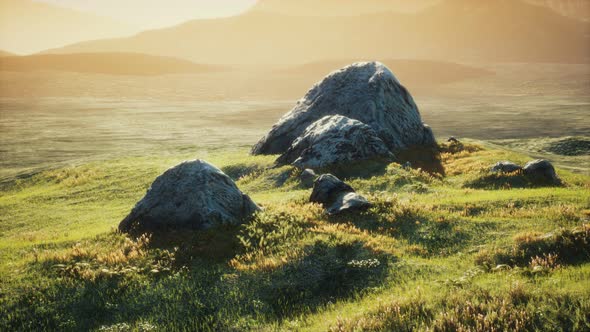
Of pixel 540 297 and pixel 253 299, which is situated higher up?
pixel 540 297

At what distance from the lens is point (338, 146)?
32.2m

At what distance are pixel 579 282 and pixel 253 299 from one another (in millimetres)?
8360

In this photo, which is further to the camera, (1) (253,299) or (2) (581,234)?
(2) (581,234)

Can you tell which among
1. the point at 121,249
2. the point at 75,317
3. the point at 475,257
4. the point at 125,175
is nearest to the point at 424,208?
the point at 475,257

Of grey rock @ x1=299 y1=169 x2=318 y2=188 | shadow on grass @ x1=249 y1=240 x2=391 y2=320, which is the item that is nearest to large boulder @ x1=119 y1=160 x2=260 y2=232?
shadow on grass @ x1=249 y1=240 x2=391 y2=320

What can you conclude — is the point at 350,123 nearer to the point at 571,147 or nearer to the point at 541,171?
the point at 541,171

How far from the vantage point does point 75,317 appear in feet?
40.5

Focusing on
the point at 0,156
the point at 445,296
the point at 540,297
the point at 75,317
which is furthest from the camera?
the point at 0,156

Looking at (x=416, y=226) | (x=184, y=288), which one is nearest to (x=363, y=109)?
(x=416, y=226)

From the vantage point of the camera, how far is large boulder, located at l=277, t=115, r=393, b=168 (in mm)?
31844

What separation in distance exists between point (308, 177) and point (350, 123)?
6859mm

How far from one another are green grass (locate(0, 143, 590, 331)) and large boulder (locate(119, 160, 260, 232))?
2.83 ft

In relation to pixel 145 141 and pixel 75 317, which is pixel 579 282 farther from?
pixel 145 141

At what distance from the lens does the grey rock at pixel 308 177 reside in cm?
2916
